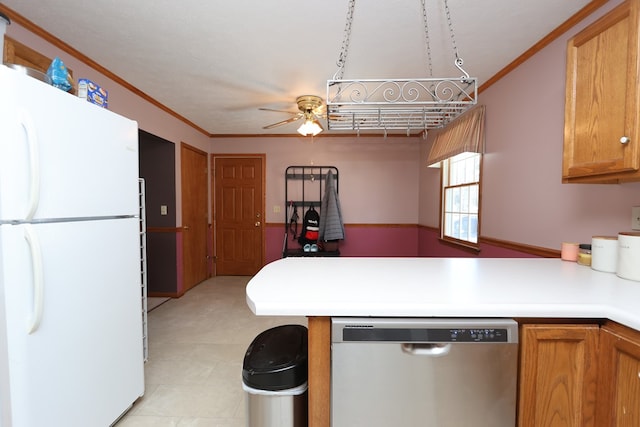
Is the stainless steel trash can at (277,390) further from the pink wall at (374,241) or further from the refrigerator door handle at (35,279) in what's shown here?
the pink wall at (374,241)

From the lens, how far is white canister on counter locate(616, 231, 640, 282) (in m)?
1.17

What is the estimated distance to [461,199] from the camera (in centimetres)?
323

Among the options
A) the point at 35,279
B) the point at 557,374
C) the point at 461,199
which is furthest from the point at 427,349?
the point at 461,199

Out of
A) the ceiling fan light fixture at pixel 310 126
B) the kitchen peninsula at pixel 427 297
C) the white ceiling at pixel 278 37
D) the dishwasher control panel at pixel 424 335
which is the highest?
the white ceiling at pixel 278 37

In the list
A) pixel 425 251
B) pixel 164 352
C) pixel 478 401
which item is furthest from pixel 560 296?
pixel 425 251

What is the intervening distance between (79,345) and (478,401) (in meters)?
1.66

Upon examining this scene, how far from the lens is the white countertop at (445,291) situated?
907mm

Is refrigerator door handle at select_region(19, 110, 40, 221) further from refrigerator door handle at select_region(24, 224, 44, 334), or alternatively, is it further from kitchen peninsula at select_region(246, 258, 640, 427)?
kitchen peninsula at select_region(246, 258, 640, 427)

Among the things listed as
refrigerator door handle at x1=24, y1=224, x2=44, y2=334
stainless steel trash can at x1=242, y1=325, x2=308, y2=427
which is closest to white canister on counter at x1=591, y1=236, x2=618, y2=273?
stainless steel trash can at x1=242, y1=325, x2=308, y2=427

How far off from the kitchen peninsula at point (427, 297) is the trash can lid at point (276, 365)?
0.11 meters

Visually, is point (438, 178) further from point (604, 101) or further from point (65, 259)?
point (65, 259)

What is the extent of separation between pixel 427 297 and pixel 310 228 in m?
3.41

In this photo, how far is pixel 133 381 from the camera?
5.36 ft

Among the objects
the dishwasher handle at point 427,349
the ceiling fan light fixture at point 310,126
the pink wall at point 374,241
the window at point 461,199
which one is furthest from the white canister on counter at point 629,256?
the pink wall at point 374,241
